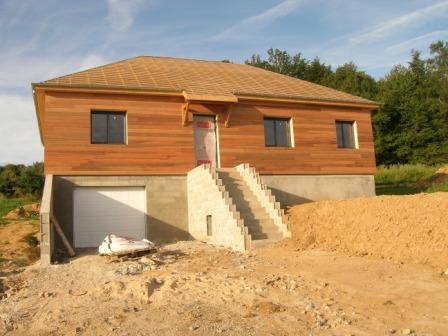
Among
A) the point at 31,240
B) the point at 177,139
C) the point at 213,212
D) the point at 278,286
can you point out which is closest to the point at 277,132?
the point at 177,139

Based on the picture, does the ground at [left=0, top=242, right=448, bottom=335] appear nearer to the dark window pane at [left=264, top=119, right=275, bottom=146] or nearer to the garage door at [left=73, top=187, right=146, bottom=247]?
the garage door at [left=73, top=187, right=146, bottom=247]

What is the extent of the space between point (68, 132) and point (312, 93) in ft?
33.8

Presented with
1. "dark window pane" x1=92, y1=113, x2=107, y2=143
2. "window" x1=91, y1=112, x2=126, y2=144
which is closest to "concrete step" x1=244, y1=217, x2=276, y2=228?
"window" x1=91, y1=112, x2=126, y2=144

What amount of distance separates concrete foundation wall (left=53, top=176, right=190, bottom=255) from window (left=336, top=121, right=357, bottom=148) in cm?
732

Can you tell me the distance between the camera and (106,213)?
16.0 meters

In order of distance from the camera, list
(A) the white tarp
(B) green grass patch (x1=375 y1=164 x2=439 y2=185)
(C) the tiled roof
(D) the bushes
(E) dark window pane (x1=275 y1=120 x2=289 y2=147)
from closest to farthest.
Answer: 1. (A) the white tarp
2. (C) the tiled roof
3. (E) dark window pane (x1=275 y1=120 x2=289 y2=147)
4. (B) green grass patch (x1=375 y1=164 x2=439 y2=185)
5. (D) the bushes

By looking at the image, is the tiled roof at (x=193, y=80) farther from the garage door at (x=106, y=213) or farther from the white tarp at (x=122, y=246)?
the white tarp at (x=122, y=246)

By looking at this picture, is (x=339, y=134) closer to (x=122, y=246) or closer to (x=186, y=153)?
(x=186, y=153)

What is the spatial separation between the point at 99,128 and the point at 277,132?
23.4 feet

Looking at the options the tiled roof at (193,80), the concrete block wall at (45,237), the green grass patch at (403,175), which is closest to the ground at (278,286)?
the concrete block wall at (45,237)

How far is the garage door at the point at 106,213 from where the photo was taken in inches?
615

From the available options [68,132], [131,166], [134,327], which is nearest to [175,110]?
[131,166]

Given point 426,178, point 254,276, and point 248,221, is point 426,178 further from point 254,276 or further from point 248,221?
point 254,276

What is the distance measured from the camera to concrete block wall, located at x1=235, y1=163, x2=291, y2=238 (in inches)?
524
